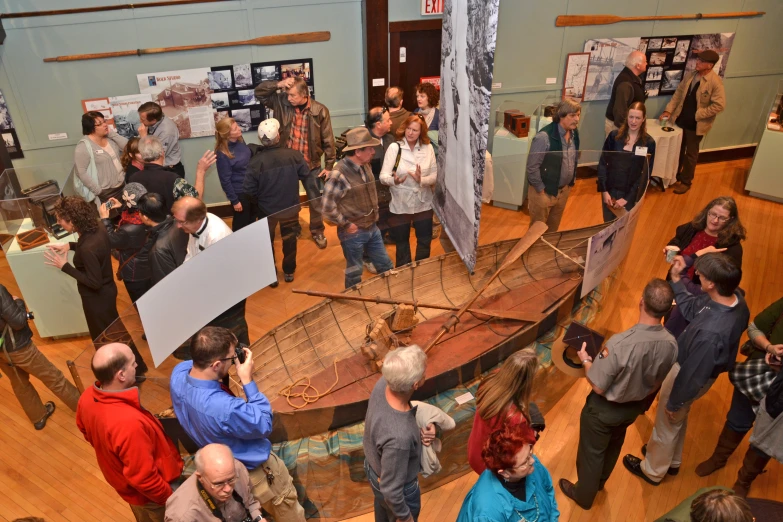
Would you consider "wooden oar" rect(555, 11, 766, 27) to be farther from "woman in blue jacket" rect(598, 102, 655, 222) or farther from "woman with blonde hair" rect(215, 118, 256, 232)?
"woman with blonde hair" rect(215, 118, 256, 232)

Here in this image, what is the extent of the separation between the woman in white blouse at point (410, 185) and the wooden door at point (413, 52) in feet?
11.0

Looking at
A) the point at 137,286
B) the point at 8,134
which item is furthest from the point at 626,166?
the point at 8,134

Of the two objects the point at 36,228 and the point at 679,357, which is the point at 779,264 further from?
the point at 36,228

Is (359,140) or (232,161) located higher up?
(359,140)

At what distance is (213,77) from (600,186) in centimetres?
477

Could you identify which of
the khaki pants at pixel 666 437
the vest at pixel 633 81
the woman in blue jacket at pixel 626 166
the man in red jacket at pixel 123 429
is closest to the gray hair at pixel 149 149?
the man in red jacket at pixel 123 429

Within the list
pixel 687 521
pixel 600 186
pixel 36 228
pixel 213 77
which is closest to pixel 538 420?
pixel 687 521

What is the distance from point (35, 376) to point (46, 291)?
1081 mm

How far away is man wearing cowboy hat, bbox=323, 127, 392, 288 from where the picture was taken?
4633 mm

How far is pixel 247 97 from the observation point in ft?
24.6

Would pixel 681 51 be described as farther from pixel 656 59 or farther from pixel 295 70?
pixel 295 70

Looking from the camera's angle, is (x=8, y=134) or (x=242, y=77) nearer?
(x=8, y=134)

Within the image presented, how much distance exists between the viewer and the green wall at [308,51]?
21.7ft

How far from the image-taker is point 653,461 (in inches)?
161
